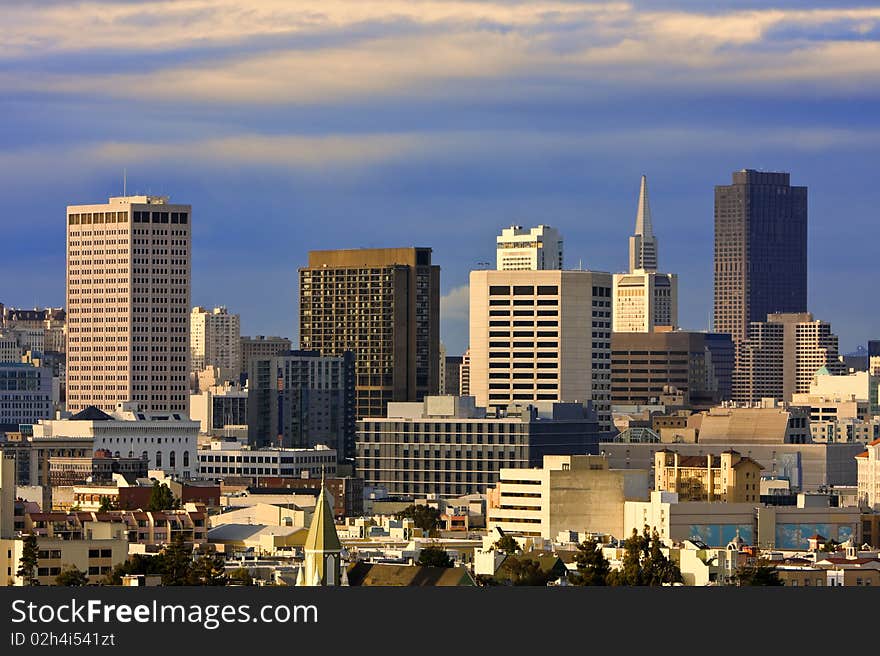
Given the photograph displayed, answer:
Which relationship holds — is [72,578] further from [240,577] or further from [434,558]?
[434,558]

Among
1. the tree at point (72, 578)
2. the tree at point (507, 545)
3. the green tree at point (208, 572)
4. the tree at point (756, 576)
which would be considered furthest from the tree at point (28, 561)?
the tree at point (756, 576)

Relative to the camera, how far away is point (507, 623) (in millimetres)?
85688

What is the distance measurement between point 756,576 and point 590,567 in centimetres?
887

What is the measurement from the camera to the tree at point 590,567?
144750 millimetres

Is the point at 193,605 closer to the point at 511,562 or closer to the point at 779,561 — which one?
the point at 511,562

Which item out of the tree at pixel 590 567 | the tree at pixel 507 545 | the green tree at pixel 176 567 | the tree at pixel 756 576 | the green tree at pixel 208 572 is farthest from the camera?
the tree at pixel 507 545

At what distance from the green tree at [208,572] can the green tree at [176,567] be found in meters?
0.30

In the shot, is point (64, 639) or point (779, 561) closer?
point (64, 639)

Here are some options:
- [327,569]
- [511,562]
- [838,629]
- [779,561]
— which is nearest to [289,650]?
[838,629]

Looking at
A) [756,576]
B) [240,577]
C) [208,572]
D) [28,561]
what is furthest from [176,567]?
[756,576]

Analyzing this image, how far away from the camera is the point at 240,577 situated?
142500mm

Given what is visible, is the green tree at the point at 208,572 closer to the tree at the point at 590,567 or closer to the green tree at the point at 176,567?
the green tree at the point at 176,567

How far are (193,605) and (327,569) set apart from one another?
2047 inches

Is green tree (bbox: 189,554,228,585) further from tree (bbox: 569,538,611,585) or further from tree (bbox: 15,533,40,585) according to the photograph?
tree (bbox: 569,538,611,585)
